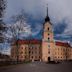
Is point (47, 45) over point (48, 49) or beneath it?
over

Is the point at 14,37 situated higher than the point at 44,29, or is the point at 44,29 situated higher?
the point at 44,29

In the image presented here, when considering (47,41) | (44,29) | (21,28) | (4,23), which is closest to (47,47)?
(47,41)

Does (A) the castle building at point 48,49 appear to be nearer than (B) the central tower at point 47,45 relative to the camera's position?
Yes

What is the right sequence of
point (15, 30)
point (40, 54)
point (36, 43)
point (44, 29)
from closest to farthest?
point (15, 30) < point (44, 29) < point (40, 54) < point (36, 43)

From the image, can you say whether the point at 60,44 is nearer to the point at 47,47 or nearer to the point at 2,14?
the point at 47,47

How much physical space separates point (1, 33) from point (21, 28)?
723cm

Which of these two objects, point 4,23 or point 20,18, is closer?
point 4,23

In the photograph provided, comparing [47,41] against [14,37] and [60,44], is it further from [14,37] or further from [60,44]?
[14,37]

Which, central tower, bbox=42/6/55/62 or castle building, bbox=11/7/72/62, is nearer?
castle building, bbox=11/7/72/62

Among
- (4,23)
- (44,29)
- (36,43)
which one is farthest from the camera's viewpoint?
(36,43)

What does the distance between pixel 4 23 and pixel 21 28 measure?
23.4ft

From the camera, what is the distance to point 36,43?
51.4 metres

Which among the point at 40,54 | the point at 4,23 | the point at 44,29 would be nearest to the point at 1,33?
the point at 4,23

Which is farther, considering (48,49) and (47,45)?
(47,45)
